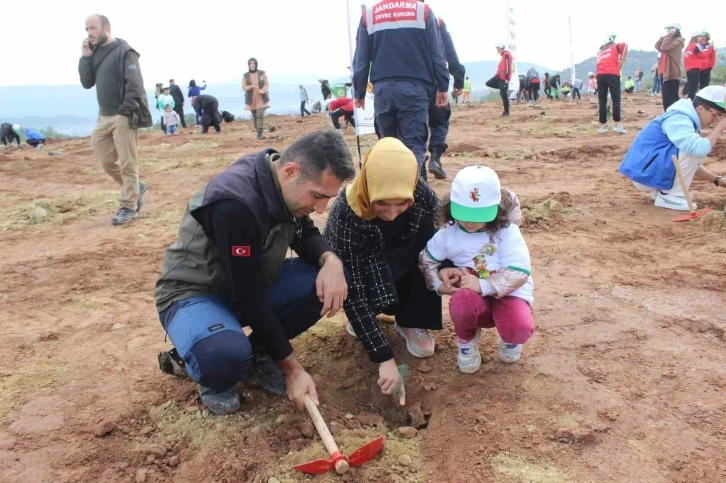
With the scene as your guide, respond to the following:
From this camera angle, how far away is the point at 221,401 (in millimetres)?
2111

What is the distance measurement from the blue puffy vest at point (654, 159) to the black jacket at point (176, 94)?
1431cm

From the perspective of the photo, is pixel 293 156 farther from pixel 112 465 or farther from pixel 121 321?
pixel 121 321

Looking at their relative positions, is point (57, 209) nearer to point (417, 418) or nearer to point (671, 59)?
point (417, 418)

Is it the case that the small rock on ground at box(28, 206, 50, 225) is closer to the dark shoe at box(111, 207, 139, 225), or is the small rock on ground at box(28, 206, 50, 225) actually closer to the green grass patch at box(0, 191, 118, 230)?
the green grass patch at box(0, 191, 118, 230)

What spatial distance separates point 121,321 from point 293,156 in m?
1.78

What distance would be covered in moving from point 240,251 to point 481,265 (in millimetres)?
960

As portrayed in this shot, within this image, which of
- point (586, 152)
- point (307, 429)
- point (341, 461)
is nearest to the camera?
point (341, 461)

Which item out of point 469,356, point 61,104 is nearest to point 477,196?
point 469,356

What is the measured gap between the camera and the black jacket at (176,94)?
53.2 feet

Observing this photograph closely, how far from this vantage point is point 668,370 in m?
2.23

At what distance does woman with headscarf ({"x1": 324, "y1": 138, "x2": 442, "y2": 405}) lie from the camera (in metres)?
2.00

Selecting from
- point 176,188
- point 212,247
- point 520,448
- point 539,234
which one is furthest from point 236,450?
point 176,188

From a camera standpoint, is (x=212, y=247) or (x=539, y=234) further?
(x=539, y=234)

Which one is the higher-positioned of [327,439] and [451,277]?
[451,277]
